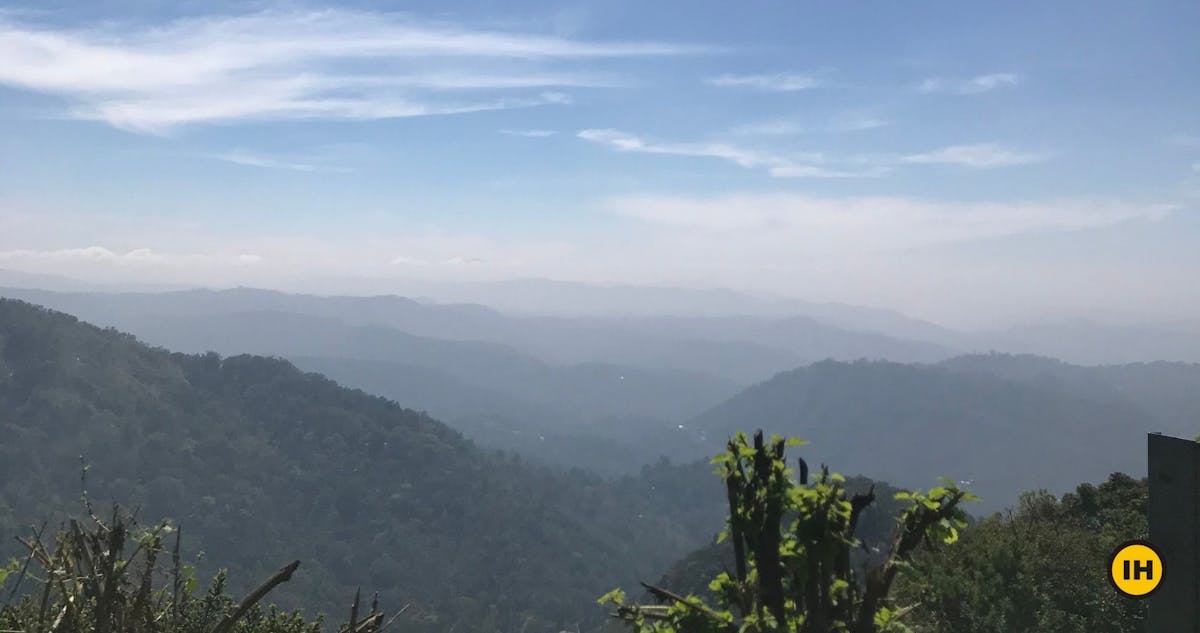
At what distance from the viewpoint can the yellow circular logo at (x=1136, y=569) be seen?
16.8 feet

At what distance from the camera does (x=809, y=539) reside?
4.60m

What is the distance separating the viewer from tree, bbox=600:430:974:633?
450 centimetres

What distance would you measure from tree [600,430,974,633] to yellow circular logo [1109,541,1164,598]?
1.45 metres

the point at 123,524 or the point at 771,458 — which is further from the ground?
the point at 771,458

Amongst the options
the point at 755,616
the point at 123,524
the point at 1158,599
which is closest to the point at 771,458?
the point at 755,616

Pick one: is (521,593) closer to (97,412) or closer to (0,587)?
(97,412)

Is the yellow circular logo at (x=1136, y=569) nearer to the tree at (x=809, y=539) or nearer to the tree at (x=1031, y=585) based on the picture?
the tree at (x=809, y=539)

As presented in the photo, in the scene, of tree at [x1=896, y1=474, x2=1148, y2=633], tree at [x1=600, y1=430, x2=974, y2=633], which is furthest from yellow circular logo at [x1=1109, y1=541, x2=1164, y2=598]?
tree at [x1=896, y1=474, x2=1148, y2=633]

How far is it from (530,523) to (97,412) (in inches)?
4365

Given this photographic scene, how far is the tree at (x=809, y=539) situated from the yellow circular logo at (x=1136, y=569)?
4.77ft

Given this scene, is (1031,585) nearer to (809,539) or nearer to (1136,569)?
(1136,569)

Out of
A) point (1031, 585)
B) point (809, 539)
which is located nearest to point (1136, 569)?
point (809, 539)

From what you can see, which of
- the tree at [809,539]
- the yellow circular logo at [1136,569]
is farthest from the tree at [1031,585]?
the tree at [809,539]

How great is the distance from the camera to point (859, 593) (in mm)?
4844
